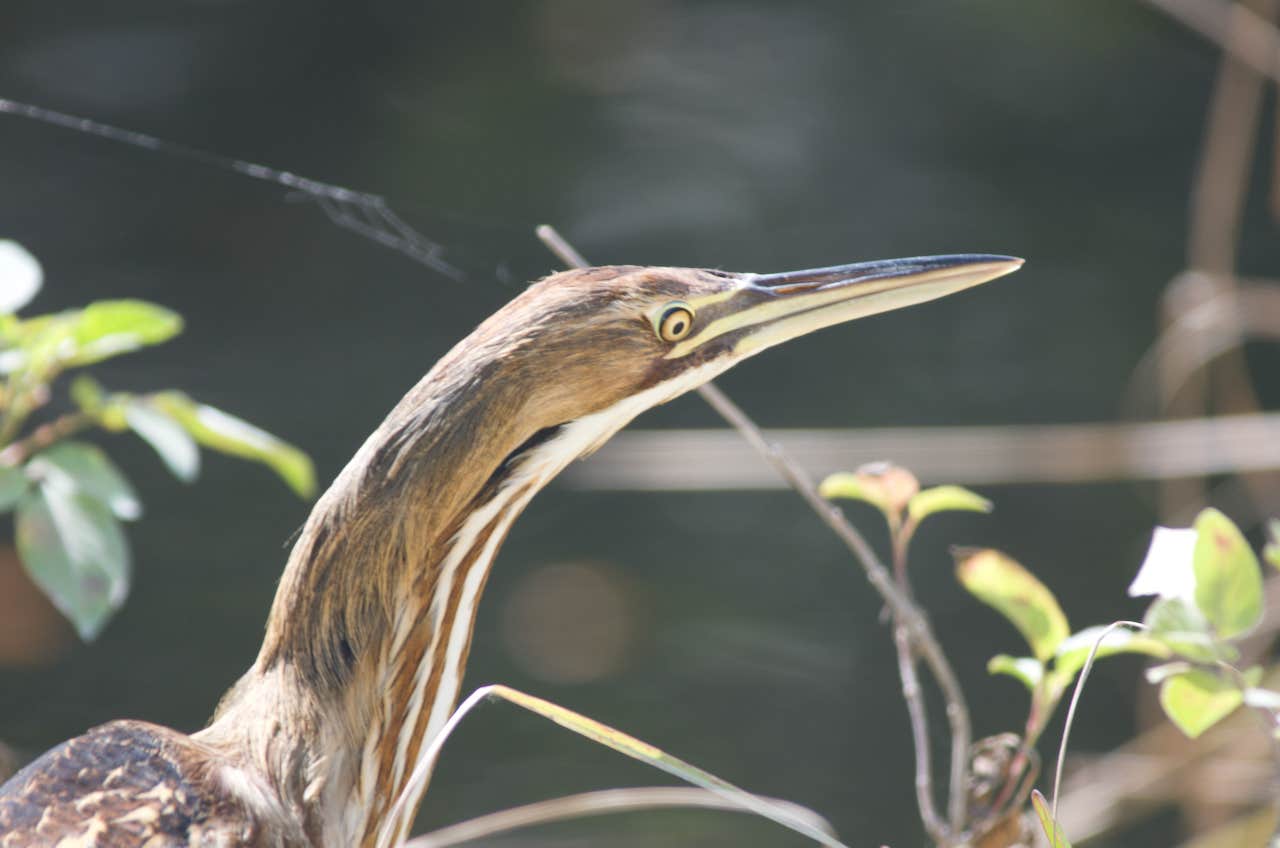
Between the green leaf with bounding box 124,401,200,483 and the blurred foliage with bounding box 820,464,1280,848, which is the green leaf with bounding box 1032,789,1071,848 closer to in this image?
the blurred foliage with bounding box 820,464,1280,848

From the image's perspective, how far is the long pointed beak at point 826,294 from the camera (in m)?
1.52

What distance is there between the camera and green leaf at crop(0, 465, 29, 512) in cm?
156

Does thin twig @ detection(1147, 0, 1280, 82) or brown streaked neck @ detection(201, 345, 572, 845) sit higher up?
thin twig @ detection(1147, 0, 1280, 82)

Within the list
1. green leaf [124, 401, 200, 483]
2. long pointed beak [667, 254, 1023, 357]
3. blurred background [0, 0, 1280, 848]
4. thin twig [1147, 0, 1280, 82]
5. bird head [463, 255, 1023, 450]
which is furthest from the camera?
blurred background [0, 0, 1280, 848]

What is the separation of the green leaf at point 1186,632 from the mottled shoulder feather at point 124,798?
0.73m

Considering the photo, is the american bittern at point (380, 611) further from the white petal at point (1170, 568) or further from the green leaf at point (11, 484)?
the white petal at point (1170, 568)

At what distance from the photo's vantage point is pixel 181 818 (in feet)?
4.16

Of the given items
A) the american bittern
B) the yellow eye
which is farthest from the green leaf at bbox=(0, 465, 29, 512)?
the yellow eye

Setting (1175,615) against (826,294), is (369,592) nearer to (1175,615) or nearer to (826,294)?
(826,294)

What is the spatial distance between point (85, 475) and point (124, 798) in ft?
1.43

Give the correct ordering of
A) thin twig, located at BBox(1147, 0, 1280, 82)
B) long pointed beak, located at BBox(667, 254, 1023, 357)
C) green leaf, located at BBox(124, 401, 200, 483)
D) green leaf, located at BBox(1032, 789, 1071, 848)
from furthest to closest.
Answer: thin twig, located at BBox(1147, 0, 1280, 82), green leaf, located at BBox(124, 401, 200, 483), long pointed beak, located at BBox(667, 254, 1023, 357), green leaf, located at BBox(1032, 789, 1071, 848)

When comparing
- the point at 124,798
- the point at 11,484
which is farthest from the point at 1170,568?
the point at 11,484

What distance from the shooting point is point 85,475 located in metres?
1.61

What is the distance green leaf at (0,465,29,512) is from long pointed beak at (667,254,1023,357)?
0.65 m
